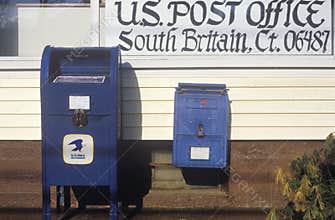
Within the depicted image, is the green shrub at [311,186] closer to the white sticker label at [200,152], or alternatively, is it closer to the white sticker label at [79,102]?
the white sticker label at [200,152]

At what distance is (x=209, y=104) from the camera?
6.29m

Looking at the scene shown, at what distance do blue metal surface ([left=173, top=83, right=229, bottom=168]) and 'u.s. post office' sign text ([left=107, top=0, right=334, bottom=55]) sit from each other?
65 cm

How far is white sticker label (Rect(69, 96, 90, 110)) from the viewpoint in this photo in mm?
5781

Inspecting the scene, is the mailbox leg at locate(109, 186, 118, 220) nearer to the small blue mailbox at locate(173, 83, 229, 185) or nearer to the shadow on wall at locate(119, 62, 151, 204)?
the shadow on wall at locate(119, 62, 151, 204)

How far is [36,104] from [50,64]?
82 centimetres

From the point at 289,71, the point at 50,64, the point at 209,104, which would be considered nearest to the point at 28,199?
the point at 50,64

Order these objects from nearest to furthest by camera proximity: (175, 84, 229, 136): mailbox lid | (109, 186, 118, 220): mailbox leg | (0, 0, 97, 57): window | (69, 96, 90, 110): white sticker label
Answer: (69, 96, 90, 110): white sticker label, (109, 186, 118, 220): mailbox leg, (175, 84, 229, 136): mailbox lid, (0, 0, 97, 57): window

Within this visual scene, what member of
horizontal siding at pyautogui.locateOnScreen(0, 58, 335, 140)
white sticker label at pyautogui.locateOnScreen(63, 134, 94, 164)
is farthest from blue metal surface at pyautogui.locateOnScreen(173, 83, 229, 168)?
white sticker label at pyautogui.locateOnScreen(63, 134, 94, 164)

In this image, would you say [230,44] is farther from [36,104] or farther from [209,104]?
[36,104]

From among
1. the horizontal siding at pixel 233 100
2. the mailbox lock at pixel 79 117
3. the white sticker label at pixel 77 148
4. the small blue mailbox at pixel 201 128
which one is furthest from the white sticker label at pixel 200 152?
the mailbox lock at pixel 79 117

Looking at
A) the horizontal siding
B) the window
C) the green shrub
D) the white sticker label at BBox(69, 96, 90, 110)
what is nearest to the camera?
the green shrub

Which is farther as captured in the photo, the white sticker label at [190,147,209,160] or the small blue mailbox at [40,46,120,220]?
the white sticker label at [190,147,209,160]

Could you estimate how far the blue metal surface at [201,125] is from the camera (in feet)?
20.6

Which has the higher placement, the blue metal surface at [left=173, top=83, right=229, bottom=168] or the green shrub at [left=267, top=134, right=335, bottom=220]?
the blue metal surface at [left=173, top=83, right=229, bottom=168]
